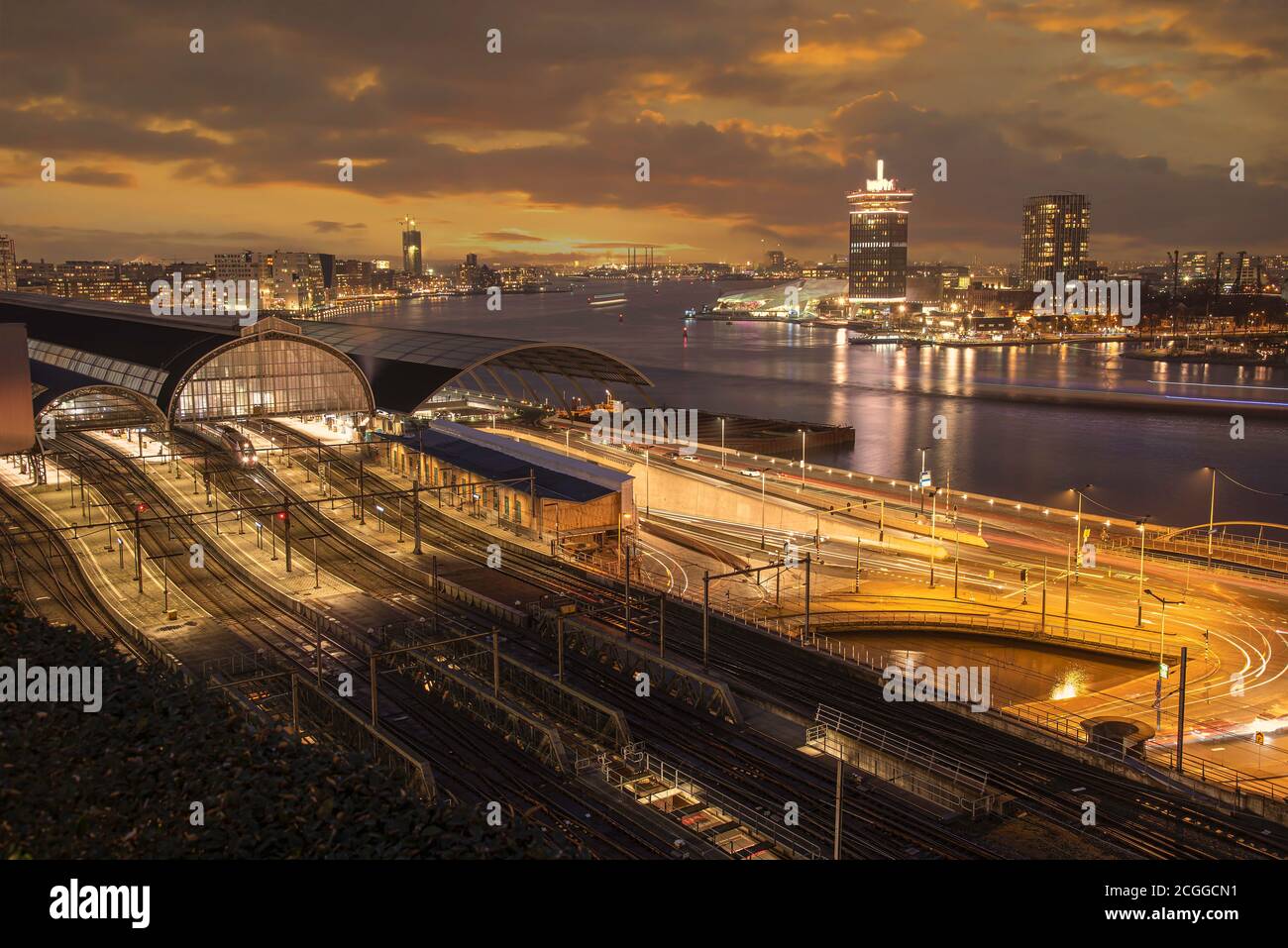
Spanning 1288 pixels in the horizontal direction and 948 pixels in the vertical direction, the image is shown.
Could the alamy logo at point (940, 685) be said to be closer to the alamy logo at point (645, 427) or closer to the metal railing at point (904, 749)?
the metal railing at point (904, 749)

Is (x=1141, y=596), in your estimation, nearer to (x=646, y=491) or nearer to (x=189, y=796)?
(x=646, y=491)

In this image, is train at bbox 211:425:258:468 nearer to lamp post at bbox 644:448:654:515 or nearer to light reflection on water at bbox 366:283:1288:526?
lamp post at bbox 644:448:654:515

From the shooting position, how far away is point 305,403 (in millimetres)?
38094

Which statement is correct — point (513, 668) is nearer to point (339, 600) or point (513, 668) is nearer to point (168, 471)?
point (339, 600)

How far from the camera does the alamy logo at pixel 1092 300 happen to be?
14738 cm

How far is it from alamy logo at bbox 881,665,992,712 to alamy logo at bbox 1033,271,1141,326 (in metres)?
135

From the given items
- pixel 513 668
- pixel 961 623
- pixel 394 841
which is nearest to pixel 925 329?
pixel 961 623

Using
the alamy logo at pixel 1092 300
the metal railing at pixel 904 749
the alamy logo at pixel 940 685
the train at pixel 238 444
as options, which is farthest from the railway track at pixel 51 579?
the alamy logo at pixel 1092 300

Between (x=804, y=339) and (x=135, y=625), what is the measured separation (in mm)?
126363

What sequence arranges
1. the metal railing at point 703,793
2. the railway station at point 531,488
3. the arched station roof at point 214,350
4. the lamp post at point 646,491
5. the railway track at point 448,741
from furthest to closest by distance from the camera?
the lamp post at point 646,491
the arched station roof at point 214,350
the railway station at point 531,488
the railway track at point 448,741
the metal railing at point 703,793

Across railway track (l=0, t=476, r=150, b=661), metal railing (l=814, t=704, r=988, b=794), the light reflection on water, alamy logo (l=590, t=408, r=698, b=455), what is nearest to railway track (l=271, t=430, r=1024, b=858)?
metal railing (l=814, t=704, r=988, b=794)
